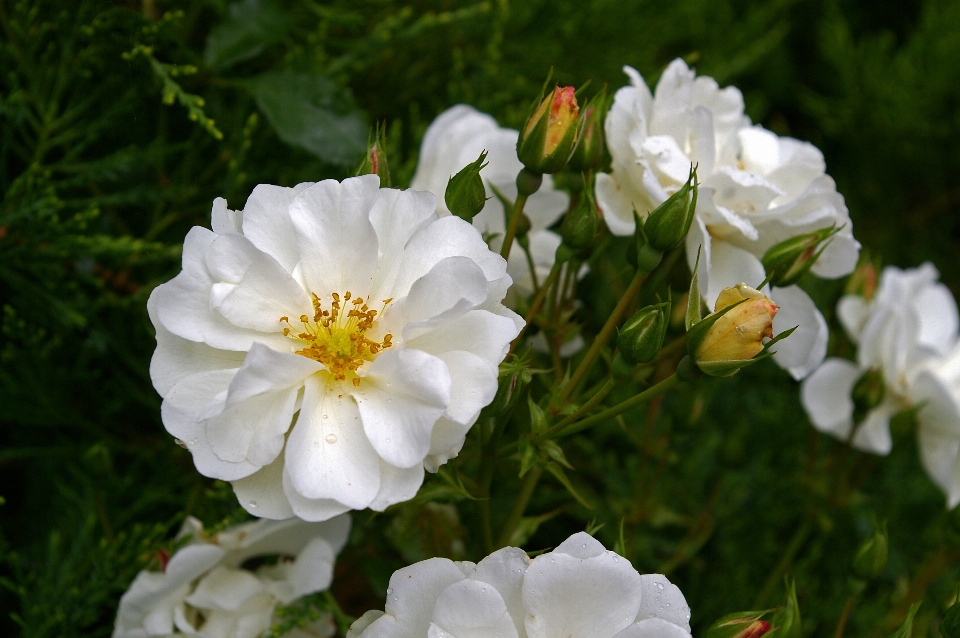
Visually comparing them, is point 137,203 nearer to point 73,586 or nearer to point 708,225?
point 73,586

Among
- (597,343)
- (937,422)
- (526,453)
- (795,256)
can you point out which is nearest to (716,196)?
(795,256)

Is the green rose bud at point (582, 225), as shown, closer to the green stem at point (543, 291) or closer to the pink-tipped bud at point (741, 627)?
the green stem at point (543, 291)

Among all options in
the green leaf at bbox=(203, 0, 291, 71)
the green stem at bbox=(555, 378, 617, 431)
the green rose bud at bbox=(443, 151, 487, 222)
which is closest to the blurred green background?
the green leaf at bbox=(203, 0, 291, 71)

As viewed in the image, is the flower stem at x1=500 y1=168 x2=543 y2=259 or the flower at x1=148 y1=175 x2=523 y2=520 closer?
the flower at x1=148 y1=175 x2=523 y2=520

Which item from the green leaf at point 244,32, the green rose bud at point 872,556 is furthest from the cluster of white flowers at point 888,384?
the green leaf at point 244,32

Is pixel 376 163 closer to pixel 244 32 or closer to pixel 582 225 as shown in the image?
pixel 582 225

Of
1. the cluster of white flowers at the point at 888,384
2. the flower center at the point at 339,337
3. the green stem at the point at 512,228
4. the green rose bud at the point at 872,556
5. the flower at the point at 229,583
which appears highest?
the green stem at the point at 512,228

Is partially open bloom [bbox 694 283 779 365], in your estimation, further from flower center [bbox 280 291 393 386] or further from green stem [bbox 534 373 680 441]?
flower center [bbox 280 291 393 386]
